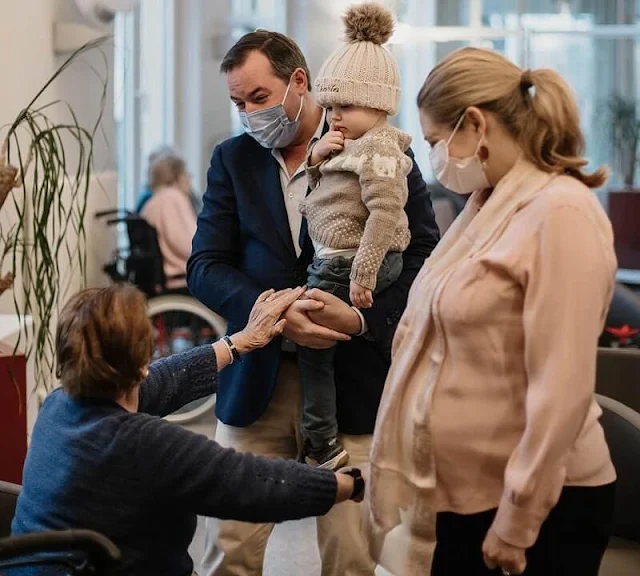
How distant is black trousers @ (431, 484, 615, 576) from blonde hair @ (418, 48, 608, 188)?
459mm

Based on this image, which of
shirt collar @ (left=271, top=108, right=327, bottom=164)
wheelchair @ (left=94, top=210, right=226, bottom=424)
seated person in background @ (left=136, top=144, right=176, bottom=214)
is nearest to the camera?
shirt collar @ (left=271, top=108, right=327, bottom=164)

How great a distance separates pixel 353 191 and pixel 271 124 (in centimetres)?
22

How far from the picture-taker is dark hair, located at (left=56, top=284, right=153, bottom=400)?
5.51 ft

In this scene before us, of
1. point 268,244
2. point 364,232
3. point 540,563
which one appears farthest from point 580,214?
point 268,244

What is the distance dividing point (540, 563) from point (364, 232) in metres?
0.75

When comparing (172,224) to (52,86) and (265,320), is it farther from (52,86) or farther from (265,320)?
(265,320)

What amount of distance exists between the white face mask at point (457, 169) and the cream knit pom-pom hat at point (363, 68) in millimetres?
511

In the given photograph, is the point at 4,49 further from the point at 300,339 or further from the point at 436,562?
the point at 436,562

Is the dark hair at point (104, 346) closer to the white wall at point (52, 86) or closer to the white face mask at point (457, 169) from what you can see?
the white face mask at point (457, 169)

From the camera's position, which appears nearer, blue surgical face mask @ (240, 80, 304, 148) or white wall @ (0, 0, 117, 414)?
blue surgical face mask @ (240, 80, 304, 148)

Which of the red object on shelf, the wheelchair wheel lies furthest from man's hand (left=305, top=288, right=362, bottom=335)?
the wheelchair wheel

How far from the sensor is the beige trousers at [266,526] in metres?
2.27

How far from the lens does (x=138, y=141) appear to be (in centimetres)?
762

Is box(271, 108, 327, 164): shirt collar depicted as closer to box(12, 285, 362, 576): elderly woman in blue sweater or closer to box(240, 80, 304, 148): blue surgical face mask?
box(240, 80, 304, 148): blue surgical face mask
